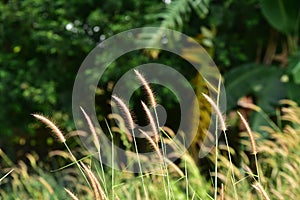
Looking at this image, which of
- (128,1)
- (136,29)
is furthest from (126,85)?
(128,1)

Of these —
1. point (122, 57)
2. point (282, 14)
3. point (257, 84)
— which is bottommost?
point (257, 84)

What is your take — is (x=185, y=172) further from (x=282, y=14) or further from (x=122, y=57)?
(x=282, y=14)

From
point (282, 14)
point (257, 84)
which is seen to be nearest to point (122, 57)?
point (257, 84)

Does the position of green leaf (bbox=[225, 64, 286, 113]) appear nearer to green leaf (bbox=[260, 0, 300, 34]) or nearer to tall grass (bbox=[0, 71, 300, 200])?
tall grass (bbox=[0, 71, 300, 200])

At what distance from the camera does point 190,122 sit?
13.9 feet

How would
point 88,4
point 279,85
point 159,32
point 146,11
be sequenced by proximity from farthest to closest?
point 88,4 → point 146,11 → point 279,85 → point 159,32

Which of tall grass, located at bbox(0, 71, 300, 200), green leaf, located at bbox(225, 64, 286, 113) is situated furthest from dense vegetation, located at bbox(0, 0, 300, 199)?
tall grass, located at bbox(0, 71, 300, 200)

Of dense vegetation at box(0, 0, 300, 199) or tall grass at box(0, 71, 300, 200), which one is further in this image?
dense vegetation at box(0, 0, 300, 199)

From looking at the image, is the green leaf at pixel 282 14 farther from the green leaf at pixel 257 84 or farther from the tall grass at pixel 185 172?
the tall grass at pixel 185 172

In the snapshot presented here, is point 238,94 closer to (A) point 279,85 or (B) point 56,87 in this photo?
(A) point 279,85

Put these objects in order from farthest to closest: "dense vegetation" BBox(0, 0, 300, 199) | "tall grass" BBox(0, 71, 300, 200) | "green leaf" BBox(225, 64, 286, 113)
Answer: "dense vegetation" BBox(0, 0, 300, 199), "green leaf" BBox(225, 64, 286, 113), "tall grass" BBox(0, 71, 300, 200)

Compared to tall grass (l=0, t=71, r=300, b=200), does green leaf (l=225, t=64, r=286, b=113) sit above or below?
below

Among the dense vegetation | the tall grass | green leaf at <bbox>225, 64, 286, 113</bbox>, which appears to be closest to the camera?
the tall grass

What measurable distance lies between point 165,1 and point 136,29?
40 cm
